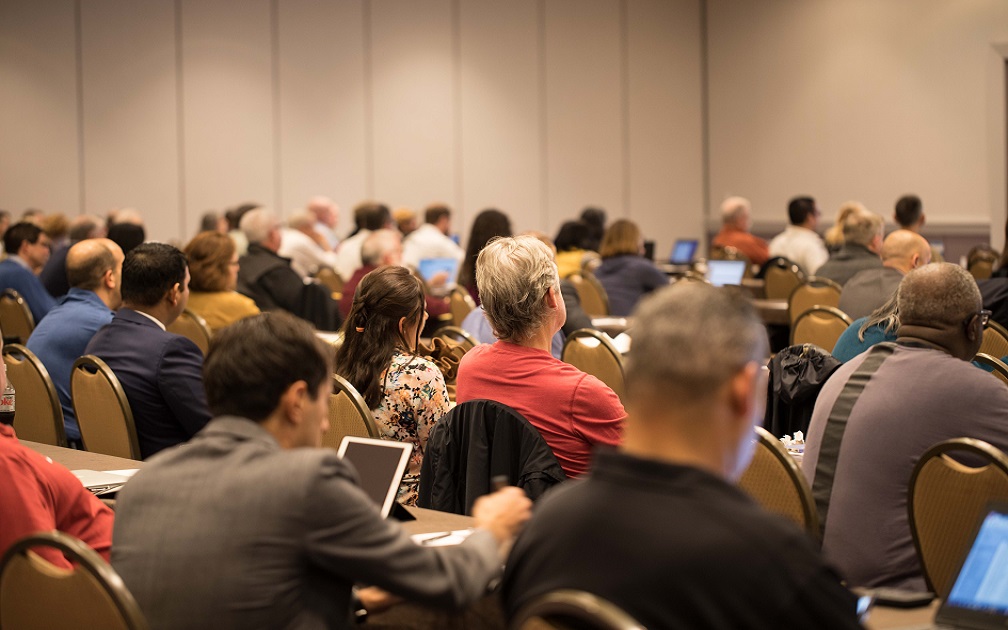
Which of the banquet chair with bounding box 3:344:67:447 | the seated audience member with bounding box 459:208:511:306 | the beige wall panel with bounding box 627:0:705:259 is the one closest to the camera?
the banquet chair with bounding box 3:344:67:447

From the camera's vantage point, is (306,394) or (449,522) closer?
(306,394)

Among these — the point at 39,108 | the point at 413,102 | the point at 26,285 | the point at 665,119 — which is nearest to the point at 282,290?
the point at 26,285

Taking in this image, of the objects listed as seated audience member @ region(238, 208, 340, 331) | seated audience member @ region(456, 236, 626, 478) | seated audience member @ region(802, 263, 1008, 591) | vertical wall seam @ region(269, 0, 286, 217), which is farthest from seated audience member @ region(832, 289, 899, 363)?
vertical wall seam @ region(269, 0, 286, 217)

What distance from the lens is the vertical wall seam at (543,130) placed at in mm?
14359

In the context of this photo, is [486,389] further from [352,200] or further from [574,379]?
[352,200]

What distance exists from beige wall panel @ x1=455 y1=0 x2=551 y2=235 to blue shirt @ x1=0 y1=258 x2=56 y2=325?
22.5ft

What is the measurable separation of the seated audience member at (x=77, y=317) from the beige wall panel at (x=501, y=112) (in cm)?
915

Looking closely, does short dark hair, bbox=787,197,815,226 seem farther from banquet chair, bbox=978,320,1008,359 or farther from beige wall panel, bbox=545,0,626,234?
banquet chair, bbox=978,320,1008,359

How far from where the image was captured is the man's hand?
1959mm

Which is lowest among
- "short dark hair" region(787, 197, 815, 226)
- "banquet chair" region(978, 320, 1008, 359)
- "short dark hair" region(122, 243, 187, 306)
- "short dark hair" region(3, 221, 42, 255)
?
"banquet chair" region(978, 320, 1008, 359)

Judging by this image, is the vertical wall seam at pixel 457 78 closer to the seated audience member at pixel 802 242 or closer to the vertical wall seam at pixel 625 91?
the vertical wall seam at pixel 625 91

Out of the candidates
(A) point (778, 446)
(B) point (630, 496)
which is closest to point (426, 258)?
(A) point (778, 446)

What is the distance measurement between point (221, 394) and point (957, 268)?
1.97 metres

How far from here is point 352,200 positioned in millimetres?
13570
